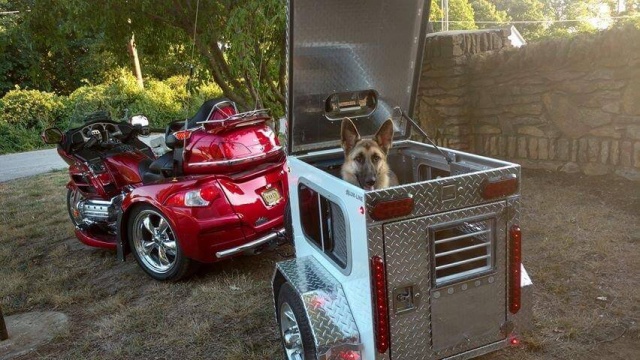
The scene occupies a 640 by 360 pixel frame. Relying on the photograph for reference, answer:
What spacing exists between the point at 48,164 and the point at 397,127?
1331 cm

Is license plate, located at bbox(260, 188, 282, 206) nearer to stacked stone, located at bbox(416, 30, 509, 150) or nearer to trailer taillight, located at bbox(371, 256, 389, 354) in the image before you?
trailer taillight, located at bbox(371, 256, 389, 354)

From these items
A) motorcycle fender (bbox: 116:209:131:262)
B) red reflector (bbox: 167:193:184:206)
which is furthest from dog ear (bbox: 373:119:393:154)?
motorcycle fender (bbox: 116:209:131:262)

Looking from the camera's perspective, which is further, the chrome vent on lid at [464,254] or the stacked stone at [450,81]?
Answer: the stacked stone at [450,81]

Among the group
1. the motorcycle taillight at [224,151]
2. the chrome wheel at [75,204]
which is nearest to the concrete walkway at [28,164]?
the chrome wheel at [75,204]

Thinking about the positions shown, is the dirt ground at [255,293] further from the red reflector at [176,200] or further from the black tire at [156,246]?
the red reflector at [176,200]

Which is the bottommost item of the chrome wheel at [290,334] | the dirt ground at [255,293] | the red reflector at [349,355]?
the dirt ground at [255,293]

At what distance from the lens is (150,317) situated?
13.3ft

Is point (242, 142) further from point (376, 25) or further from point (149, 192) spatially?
point (376, 25)

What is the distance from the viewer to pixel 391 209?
2322 mm

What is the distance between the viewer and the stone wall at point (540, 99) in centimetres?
558

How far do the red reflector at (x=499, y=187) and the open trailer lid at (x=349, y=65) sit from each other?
1.52 meters

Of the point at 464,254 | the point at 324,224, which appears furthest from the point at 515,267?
the point at 324,224

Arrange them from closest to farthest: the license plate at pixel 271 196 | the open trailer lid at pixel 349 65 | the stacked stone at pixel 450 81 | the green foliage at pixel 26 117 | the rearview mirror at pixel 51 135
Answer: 1. the open trailer lid at pixel 349 65
2. the license plate at pixel 271 196
3. the rearview mirror at pixel 51 135
4. the stacked stone at pixel 450 81
5. the green foliage at pixel 26 117

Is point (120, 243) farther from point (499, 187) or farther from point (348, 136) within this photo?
point (499, 187)
